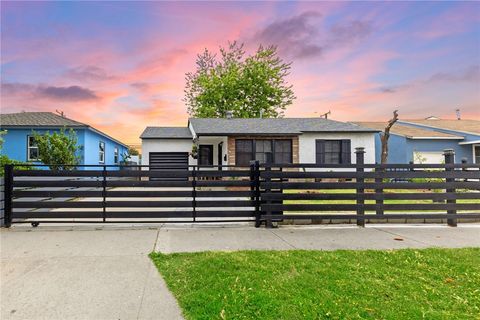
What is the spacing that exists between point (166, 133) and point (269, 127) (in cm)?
701

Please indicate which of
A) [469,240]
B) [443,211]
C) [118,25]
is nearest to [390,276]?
[469,240]

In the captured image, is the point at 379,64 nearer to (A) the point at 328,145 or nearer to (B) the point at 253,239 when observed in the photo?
(A) the point at 328,145

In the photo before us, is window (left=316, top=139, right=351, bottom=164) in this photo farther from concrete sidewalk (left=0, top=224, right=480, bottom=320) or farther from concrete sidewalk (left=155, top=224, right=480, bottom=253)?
concrete sidewalk (left=155, top=224, right=480, bottom=253)

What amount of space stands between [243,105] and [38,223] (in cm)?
2660

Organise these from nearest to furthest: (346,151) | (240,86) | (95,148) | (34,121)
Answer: (34,121) → (346,151) → (95,148) → (240,86)

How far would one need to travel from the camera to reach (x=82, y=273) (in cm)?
327

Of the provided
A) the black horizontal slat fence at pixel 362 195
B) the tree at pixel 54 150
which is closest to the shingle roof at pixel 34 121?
the tree at pixel 54 150

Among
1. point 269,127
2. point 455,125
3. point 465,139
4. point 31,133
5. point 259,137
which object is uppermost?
point 455,125

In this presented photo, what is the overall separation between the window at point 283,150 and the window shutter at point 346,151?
10.7 ft

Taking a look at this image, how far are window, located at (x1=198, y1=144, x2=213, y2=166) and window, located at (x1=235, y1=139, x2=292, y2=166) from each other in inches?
122

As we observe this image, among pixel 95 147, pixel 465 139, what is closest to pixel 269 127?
pixel 95 147

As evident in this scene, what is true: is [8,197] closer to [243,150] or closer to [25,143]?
[243,150]

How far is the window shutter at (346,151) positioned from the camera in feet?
52.5

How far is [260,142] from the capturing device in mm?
15414
